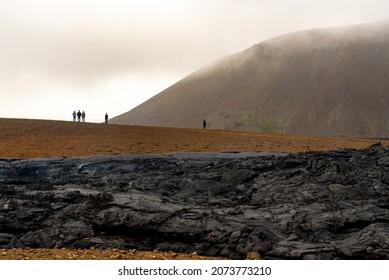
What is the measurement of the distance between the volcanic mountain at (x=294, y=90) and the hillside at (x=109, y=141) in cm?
5800

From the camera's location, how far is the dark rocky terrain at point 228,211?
10250 millimetres

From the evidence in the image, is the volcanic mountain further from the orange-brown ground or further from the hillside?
the orange-brown ground

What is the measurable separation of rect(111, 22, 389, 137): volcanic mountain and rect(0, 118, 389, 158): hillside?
5800 centimetres

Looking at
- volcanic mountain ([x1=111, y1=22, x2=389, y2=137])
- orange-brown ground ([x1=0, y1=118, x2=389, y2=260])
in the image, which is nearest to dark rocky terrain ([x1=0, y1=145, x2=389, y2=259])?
orange-brown ground ([x1=0, y1=118, x2=389, y2=260])

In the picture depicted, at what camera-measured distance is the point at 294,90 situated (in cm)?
10894

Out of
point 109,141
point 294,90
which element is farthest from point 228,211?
point 294,90

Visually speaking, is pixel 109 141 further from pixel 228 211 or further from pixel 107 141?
pixel 228 211

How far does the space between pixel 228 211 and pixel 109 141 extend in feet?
60.1

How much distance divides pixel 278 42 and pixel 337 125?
49.9 meters

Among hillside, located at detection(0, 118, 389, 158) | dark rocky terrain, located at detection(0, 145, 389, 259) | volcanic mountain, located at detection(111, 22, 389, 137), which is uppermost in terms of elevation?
volcanic mountain, located at detection(111, 22, 389, 137)

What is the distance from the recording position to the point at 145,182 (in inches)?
625

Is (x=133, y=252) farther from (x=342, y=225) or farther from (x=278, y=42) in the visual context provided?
(x=278, y=42)

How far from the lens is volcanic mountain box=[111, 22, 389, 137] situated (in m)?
95.9

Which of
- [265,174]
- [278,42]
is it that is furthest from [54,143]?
[278,42]
